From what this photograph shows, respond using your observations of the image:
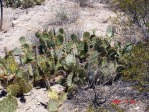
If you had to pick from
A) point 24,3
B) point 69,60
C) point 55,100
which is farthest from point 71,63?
point 24,3

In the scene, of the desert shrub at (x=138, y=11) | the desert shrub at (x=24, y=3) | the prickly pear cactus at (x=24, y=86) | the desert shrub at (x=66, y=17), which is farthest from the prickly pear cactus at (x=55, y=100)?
the desert shrub at (x=24, y=3)

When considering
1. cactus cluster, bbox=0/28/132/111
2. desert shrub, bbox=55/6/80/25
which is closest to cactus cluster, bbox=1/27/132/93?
cactus cluster, bbox=0/28/132/111

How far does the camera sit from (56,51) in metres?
7.98

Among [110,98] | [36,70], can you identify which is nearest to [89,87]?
[110,98]

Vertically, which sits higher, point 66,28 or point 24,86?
point 66,28

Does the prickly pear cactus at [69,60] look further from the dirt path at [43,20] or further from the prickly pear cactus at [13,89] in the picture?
the dirt path at [43,20]

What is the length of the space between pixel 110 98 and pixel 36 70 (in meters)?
1.60

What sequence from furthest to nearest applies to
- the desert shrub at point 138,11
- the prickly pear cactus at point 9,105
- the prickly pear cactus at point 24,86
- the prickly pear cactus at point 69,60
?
Result: the desert shrub at point 138,11 → the prickly pear cactus at point 69,60 → the prickly pear cactus at point 24,86 → the prickly pear cactus at point 9,105

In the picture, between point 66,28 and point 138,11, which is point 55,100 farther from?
point 66,28

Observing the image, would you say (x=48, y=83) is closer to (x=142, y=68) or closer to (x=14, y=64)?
(x=14, y=64)

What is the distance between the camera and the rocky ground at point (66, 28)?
6.65 metres

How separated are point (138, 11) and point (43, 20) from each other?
5.01 m

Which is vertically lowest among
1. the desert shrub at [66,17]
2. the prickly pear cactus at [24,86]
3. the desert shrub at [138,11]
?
the prickly pear cactus at [24,86]

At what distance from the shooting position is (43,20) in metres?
12.7
